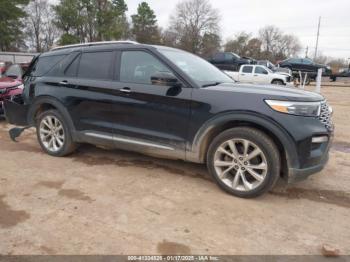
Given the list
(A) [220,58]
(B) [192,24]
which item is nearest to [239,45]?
(B) [192,24]

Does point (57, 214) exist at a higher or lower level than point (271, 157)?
lower

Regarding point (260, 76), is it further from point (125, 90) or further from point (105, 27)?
point (105, 27)

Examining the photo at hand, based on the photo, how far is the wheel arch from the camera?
3.28 m

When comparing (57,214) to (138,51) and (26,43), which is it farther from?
(26,43)

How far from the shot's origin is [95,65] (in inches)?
179

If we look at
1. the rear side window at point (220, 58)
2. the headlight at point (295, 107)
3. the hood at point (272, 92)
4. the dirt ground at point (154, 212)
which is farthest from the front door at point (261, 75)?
the headlight at point (295, 107)

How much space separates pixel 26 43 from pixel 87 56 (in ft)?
206

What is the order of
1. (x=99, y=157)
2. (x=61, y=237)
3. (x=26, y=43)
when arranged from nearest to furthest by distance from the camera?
(x=61, y=237) → (x=99, y=157) → (x=26, y=43)

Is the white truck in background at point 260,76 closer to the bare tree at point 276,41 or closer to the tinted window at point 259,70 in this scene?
the tinted window at point 259,70

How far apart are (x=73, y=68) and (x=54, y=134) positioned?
1.13 m

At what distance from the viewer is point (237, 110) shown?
3467mm

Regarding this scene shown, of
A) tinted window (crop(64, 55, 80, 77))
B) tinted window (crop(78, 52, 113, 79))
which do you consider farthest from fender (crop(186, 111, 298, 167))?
tinted window (crop(64, 55, 80, 77))

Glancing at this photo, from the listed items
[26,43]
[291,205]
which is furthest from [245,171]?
[26,43]

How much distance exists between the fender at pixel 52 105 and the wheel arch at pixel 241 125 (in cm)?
203
